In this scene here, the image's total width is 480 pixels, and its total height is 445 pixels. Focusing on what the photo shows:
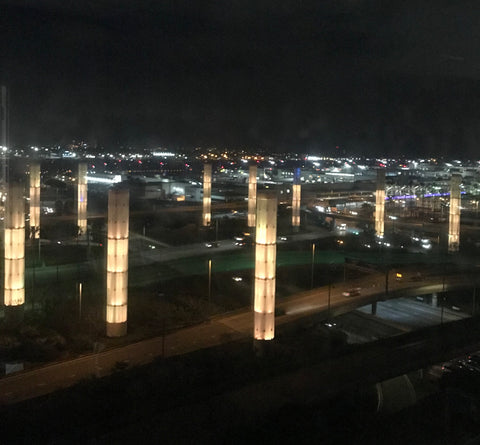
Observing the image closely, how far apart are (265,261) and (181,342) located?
1.91 m

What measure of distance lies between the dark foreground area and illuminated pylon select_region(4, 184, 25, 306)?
270 cm

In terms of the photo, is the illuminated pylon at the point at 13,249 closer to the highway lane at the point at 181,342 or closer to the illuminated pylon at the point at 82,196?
the highway lane at the point at 181,342

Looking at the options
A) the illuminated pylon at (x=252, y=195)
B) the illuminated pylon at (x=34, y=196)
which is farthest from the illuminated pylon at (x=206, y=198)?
the illuminated pylon at (x=34, y=196)

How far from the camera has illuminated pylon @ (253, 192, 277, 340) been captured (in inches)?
304

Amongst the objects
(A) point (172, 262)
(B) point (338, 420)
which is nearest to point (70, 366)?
(B) point (338, 420)

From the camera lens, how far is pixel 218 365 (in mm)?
6957

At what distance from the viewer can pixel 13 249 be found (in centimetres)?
880

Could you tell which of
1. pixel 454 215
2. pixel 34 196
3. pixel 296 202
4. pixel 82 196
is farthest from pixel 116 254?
pixel 296 202

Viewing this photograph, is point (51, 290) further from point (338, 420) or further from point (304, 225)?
point (304, 225)

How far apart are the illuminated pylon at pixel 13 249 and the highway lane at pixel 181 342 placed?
1.97 meters

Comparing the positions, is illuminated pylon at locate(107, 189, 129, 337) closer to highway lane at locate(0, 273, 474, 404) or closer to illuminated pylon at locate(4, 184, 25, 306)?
highway lane at locate(0, 273, 474, 404)

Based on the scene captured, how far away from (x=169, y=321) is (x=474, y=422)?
17.9 ft

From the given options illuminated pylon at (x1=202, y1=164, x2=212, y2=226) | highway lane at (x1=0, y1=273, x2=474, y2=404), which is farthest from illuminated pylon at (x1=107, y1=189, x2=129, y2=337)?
illuminated pylon at (x1=202, y1=164, x2=212, y2=226)

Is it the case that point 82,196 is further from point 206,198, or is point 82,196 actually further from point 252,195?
point 252,195
